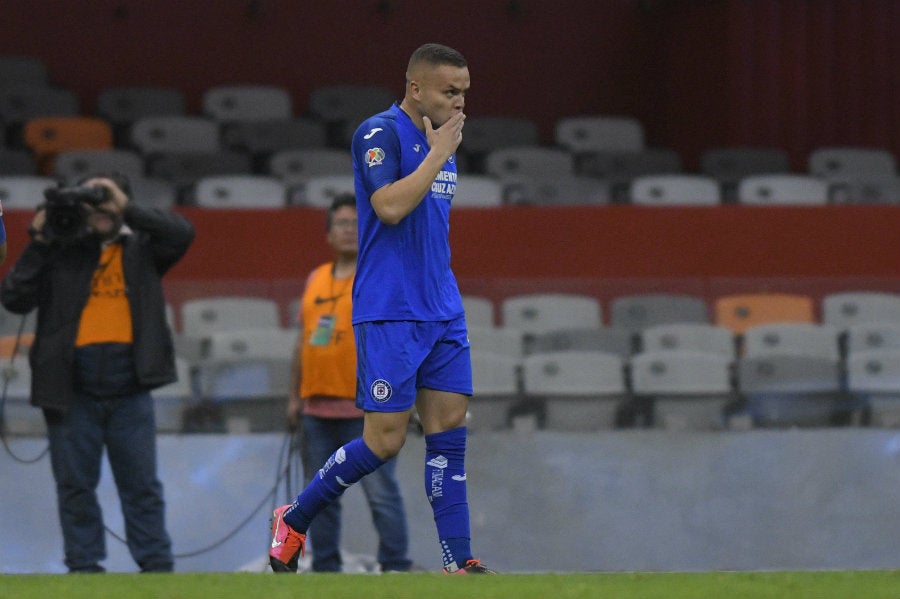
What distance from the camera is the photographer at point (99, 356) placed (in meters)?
6.15

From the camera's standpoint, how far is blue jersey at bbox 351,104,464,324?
15.5 feet

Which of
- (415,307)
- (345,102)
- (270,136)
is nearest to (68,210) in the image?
(415,307)

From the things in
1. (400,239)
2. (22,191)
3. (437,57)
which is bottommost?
(400,239)

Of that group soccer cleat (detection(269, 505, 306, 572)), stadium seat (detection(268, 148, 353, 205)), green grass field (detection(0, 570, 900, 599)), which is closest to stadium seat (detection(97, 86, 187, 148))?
stadium seat (detection(268, 148, 353, 205))

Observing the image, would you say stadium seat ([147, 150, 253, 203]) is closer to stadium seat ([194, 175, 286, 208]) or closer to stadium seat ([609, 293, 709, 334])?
stadium seat ([194, 175, 286, 208])

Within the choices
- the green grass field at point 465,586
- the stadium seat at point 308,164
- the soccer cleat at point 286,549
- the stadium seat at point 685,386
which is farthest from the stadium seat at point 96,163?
the green grass field at point 465,586

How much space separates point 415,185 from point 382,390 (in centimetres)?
62

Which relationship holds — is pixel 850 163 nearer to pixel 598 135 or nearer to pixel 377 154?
pixel 598 135

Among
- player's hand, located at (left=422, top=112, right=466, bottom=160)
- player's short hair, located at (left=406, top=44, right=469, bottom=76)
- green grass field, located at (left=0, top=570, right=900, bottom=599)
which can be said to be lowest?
green grass field, located at (left=0, top=570, right=900, bottom=599)

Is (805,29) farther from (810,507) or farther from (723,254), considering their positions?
(810,507)

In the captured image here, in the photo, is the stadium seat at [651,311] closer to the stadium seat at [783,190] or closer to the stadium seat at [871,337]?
the stadium seat at [871,337]

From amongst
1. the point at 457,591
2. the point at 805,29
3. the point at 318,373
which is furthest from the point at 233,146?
the point at 457,591

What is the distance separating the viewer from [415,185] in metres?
4.59

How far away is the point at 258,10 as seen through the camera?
14750 millimetres
